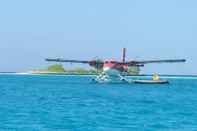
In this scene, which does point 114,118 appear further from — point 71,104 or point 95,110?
point 71,104

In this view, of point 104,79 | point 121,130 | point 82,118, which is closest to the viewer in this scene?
point 121,130

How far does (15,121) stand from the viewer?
2057 inches

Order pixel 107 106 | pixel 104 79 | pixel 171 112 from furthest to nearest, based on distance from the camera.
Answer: pixel 104 79, pixel 107 106, pixel 171 112

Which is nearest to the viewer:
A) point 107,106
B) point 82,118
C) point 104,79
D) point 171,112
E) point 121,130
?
point 121,130

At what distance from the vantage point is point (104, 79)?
156250 mm

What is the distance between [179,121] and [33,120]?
9917 mm

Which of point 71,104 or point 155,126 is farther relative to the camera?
point 71,104

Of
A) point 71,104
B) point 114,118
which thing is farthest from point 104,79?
point 114,118

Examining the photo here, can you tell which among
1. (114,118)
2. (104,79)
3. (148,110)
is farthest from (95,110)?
(104,79)

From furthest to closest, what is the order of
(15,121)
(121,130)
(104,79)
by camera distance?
(104,79) → (15,121) → (121,130)

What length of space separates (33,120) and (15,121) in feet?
4.68

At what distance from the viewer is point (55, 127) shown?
49000 millimetres

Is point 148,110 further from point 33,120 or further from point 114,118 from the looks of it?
point 33,120

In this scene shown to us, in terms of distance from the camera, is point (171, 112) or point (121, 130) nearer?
point (121, 130)
